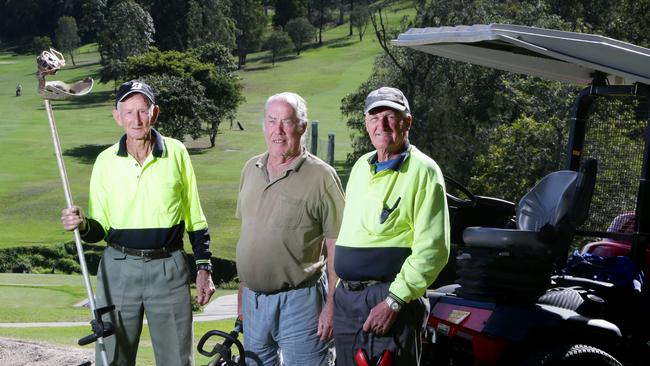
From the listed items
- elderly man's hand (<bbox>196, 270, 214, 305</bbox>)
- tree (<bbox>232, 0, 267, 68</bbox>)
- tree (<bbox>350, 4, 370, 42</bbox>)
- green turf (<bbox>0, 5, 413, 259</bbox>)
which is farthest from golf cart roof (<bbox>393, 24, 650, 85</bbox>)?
tree (<bbox>350, 4, 370, 42</bbox>)

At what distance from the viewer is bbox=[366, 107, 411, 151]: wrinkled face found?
153 inches

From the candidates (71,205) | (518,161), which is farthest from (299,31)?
(71,205)

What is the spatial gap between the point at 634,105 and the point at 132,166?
281cm

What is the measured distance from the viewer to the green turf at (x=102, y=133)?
47375 mm

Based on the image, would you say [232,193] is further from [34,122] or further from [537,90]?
[34,122]

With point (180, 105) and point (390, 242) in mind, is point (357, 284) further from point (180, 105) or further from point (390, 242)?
point (180, 105)

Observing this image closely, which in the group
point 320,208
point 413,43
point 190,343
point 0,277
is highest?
point 413,43

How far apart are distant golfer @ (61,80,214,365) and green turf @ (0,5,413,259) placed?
32.8 metres

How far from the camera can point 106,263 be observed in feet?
14.7

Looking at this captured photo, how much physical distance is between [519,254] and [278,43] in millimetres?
83966

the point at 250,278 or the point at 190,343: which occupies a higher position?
the point at 250,278

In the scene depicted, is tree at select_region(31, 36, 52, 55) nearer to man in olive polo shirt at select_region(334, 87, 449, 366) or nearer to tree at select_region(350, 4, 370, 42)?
tree at select_region(350, 4, 370, 42)

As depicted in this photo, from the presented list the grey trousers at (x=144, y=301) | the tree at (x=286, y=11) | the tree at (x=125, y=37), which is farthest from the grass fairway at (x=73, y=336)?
the tree at (x=286, y=11)

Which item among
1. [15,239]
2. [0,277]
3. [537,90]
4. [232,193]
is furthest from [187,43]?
[0,277]
